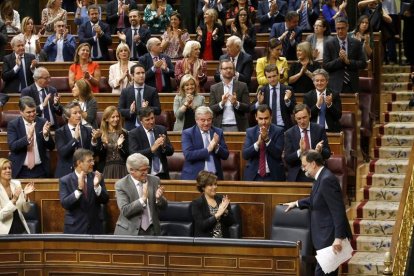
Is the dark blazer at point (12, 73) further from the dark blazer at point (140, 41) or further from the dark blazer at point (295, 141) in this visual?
the dark blazer at point (295, 141)

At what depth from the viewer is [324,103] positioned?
10.6m

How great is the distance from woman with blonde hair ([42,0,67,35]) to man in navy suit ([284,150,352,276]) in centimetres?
553

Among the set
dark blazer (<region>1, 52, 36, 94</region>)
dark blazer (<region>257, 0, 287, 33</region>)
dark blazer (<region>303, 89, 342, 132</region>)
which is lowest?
dark blazer (<region>303, 89, 342, 132</region>)

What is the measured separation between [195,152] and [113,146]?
2.33 feet

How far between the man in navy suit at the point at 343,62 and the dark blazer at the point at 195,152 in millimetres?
1974

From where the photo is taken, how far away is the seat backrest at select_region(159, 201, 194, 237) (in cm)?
945

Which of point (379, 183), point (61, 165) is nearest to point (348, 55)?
point (379, 183)

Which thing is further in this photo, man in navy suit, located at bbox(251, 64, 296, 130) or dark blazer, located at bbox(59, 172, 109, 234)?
man in navy suit, located at bbox(251, 64, 296, 130)

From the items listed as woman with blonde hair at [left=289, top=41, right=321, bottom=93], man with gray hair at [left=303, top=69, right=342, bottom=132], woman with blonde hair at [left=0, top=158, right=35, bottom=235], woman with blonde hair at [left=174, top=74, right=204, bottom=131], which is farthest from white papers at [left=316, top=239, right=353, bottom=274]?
woman with blonde hair at [left=289, top=41, right=321, bottom=93]

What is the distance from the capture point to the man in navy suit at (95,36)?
42.4ft

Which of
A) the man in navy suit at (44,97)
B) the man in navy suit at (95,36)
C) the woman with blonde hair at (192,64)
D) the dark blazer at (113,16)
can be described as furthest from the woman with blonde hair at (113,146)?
the dark blazer at (113,16)

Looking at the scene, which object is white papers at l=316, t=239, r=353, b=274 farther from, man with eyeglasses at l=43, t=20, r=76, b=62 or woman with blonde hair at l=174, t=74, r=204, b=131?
man with eyeglasses at l=43, t=20, r=76, b=62

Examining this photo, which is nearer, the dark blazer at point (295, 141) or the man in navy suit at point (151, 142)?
the dark blazer at point (295, 141)

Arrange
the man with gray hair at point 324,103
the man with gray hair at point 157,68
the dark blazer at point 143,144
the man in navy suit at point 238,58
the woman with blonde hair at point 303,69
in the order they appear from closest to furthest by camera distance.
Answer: the dark blazer at point 143,144 < the man with gray hair at point 324,103 < the woman with blonde hair at point 303,69 < the man in navy suit at point 238,58 < the man with gray hair at point 157,68
